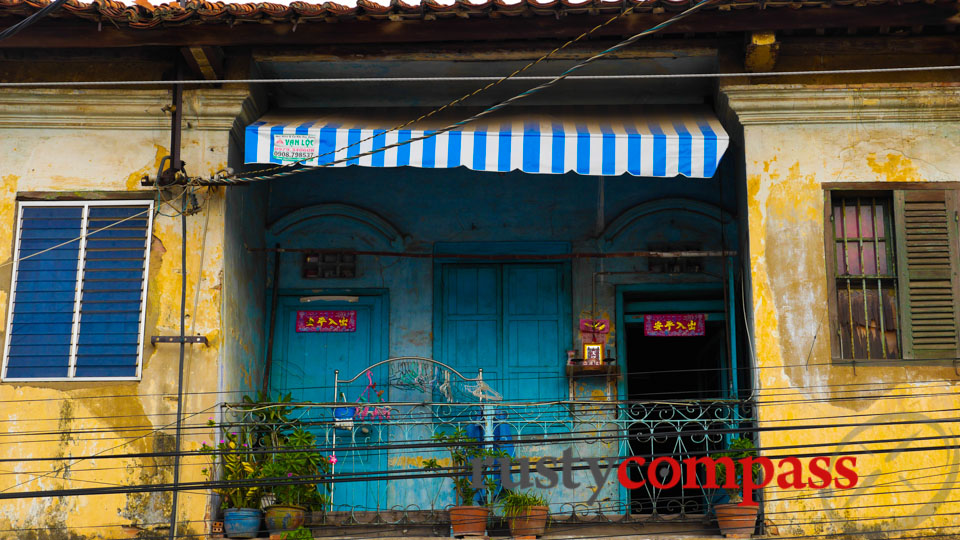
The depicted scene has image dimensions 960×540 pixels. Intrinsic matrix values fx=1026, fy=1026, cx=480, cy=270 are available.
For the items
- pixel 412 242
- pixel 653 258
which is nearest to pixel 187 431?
pixel 412 242

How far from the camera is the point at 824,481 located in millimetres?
7754

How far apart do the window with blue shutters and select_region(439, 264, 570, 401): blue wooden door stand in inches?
118

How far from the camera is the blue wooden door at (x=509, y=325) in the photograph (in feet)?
32.5

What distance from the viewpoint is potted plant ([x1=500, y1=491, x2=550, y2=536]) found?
805 cm

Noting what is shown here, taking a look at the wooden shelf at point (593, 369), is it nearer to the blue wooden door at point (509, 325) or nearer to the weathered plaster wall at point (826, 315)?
the blue wooden door at point (509, 325)

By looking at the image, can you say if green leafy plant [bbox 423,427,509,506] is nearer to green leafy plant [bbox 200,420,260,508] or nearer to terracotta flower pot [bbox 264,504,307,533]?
terracotta flower pot [bbox 264,504,307,533]

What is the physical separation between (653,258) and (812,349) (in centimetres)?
223

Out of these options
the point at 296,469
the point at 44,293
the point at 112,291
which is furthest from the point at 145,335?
the point at 296,469

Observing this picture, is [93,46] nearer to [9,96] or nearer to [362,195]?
[9,96]

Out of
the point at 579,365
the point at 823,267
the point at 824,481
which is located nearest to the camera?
the point at 824,481

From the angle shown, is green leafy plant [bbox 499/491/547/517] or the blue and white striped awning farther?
the blue and white striped awning

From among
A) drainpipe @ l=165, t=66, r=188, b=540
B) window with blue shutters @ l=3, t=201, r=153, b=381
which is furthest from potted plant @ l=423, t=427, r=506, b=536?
window with blue shutters @ l=3, t=201, r=153, b=381

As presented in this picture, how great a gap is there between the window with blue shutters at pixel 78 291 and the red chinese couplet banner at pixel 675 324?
4735 millimetres

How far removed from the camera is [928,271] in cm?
823
